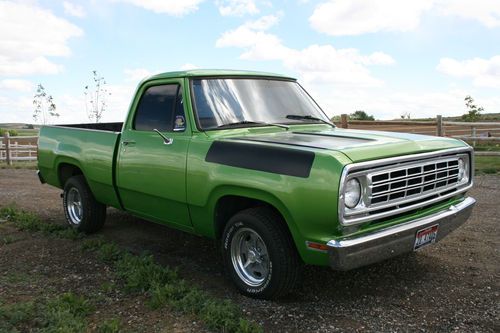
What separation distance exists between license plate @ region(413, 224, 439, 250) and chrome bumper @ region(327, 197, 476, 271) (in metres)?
0.04

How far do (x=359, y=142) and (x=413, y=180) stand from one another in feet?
1.70

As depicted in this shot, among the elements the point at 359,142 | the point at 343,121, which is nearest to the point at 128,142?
the point at 359,142

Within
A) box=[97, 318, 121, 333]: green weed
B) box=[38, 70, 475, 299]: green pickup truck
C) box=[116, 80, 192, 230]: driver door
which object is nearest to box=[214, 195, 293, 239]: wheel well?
box=[38, 70, 475, 299]: green pickup truck

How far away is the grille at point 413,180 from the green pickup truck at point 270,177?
0.01m

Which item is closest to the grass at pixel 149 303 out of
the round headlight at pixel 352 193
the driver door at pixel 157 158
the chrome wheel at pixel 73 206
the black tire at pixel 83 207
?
the driver door at pixel 157 158

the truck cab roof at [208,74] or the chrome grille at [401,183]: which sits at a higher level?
the truck cab roof at [208,74]

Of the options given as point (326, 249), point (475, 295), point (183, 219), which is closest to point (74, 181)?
point (183, 219)

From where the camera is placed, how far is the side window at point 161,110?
191 inches

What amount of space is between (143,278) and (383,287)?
2.12 metres

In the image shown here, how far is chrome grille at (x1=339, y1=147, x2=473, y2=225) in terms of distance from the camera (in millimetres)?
3486

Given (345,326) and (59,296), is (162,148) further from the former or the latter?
(345,326)

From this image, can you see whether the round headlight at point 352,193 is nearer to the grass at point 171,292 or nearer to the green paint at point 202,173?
the green paint at point 202,173

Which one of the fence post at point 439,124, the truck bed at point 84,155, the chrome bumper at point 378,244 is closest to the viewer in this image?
the chrome bumper at point 378,244

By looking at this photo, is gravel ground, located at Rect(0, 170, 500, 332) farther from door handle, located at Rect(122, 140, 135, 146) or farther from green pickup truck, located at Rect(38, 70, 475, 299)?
door handle, located at Rect(122, 140, 135, 146)
